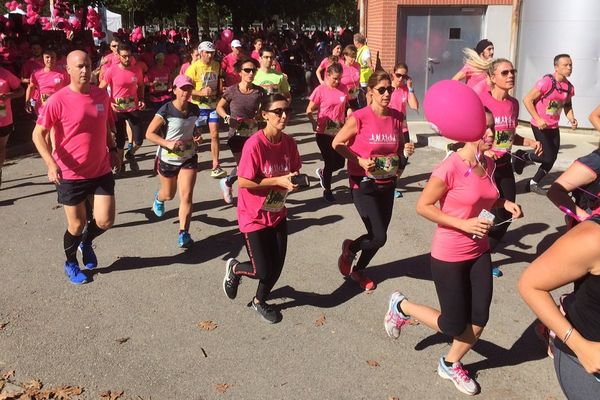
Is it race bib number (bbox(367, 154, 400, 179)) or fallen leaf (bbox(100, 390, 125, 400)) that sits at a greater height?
race bib number (bbox(367, 154, 400, 179))

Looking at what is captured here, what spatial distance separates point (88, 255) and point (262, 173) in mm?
2497

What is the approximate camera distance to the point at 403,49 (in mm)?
14422

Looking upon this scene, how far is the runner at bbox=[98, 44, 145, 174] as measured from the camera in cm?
1003

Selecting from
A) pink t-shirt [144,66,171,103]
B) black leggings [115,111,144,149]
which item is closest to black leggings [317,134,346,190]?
black leggings [115,111,144,149]

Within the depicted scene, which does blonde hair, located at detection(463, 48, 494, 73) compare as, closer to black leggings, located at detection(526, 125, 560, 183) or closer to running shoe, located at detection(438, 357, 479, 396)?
running shoe, located at detection(438, 357, 479, 396)

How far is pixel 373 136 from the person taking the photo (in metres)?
5.52

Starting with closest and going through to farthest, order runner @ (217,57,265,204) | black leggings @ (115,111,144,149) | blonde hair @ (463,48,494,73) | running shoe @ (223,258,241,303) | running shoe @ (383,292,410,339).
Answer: running shoe @ (383,292,410,339), running shoe @ (223,258,241,303), blonde hair @ (463,48,494,73), runner @ (217,57,265,204), black leggings @ (115,111,144,149)

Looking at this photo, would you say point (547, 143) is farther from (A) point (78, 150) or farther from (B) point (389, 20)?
(B) point (389, 20)

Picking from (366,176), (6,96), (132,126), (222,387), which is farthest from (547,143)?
(6,96)

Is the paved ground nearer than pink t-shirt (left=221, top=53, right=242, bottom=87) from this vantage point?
Yes

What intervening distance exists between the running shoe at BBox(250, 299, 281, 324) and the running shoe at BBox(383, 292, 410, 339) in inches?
39.9

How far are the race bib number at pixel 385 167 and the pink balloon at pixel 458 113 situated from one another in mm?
1743

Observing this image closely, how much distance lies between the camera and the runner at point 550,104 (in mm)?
8070

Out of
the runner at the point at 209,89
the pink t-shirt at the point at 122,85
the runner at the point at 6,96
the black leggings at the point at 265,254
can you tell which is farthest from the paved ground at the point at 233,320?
the pink t-shirt at the point at 122,85
